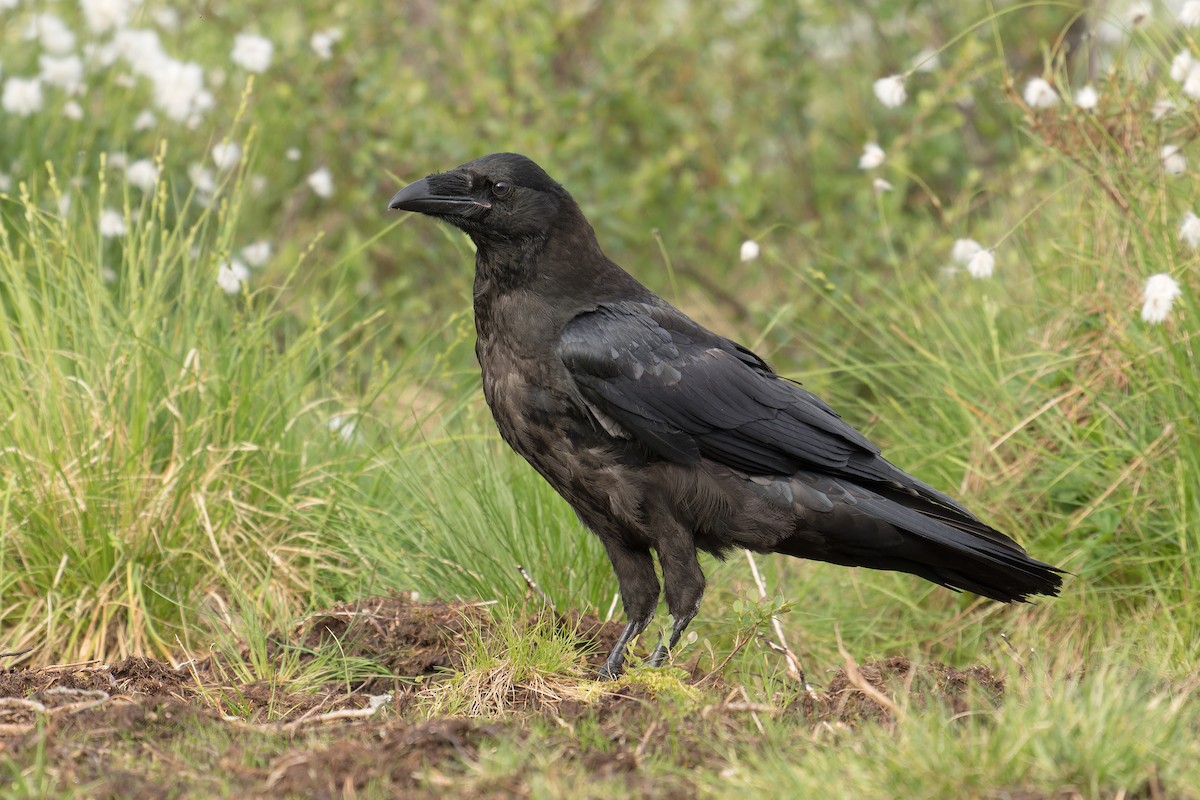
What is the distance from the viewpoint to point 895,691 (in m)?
3.32

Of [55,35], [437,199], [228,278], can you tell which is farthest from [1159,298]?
[55,35]

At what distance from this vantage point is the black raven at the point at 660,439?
392 cm

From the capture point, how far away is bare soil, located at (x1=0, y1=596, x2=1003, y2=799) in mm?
2742

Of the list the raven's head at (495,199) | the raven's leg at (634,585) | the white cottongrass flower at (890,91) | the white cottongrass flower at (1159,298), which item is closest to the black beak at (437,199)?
the raven's head at (495,199)

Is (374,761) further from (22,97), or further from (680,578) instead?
(22,97)

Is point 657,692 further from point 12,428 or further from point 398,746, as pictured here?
point 12,428

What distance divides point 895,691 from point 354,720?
4.51 ft

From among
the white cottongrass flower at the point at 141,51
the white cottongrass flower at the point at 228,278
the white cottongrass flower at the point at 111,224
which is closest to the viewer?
the white cottongrass flower at the point at 228,278

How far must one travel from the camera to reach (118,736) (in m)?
3.08

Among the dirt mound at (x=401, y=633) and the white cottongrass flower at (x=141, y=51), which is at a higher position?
the white cottongrass flower at (x=141, y=51)

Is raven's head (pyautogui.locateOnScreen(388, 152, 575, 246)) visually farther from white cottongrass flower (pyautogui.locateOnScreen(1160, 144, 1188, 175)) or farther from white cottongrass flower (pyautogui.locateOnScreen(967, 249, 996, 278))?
white cottongrass flower (pyautogui.locateOnScreen(1160, 144, 1188, 175))

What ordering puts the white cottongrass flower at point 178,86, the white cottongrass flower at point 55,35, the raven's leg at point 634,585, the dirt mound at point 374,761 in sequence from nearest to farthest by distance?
the dirt mound at point 374,761, the raven's leg at point 634,585, the white cottongrass flower at point 178,86, the white cottongrass flower at point 55,35

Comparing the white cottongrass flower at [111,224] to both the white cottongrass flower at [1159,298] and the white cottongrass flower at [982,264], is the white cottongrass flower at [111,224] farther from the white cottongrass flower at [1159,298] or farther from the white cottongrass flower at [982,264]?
the white cottongrass flower at [1159,298]

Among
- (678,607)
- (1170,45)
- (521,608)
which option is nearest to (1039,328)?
(1170,45)
